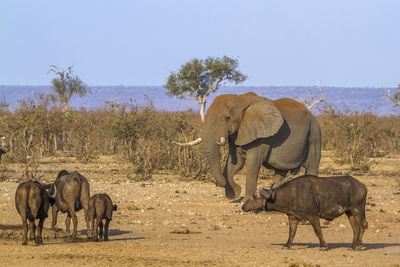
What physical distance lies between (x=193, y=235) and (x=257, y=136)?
3093 millimetres

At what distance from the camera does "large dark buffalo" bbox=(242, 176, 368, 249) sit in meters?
10.5

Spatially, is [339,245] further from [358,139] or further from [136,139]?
[358,139]

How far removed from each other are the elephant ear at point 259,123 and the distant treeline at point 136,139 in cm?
667

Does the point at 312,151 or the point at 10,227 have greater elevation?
the point at 312,151

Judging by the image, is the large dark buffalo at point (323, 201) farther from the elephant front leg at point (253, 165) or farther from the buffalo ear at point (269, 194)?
the elephant front leg at point (253, 165)

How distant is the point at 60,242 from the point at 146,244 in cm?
145

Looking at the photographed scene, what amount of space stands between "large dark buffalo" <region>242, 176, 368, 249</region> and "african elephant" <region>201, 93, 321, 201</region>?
3.75 meters

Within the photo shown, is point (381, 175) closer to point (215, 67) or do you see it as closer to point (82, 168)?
point (82, 168)

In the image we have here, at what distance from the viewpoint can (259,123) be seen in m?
14.4

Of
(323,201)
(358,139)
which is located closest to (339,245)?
(323,201)

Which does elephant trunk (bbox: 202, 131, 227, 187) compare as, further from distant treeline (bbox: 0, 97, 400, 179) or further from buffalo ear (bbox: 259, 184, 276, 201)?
distant treeline (bbox: 0, 97, 400, 179)

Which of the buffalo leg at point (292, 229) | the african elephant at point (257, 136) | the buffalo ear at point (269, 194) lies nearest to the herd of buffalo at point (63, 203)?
the buffalo ear at point (269, 194)

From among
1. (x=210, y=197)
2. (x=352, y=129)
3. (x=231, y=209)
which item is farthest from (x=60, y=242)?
(x=352, y=129)

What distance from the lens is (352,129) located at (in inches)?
1178
